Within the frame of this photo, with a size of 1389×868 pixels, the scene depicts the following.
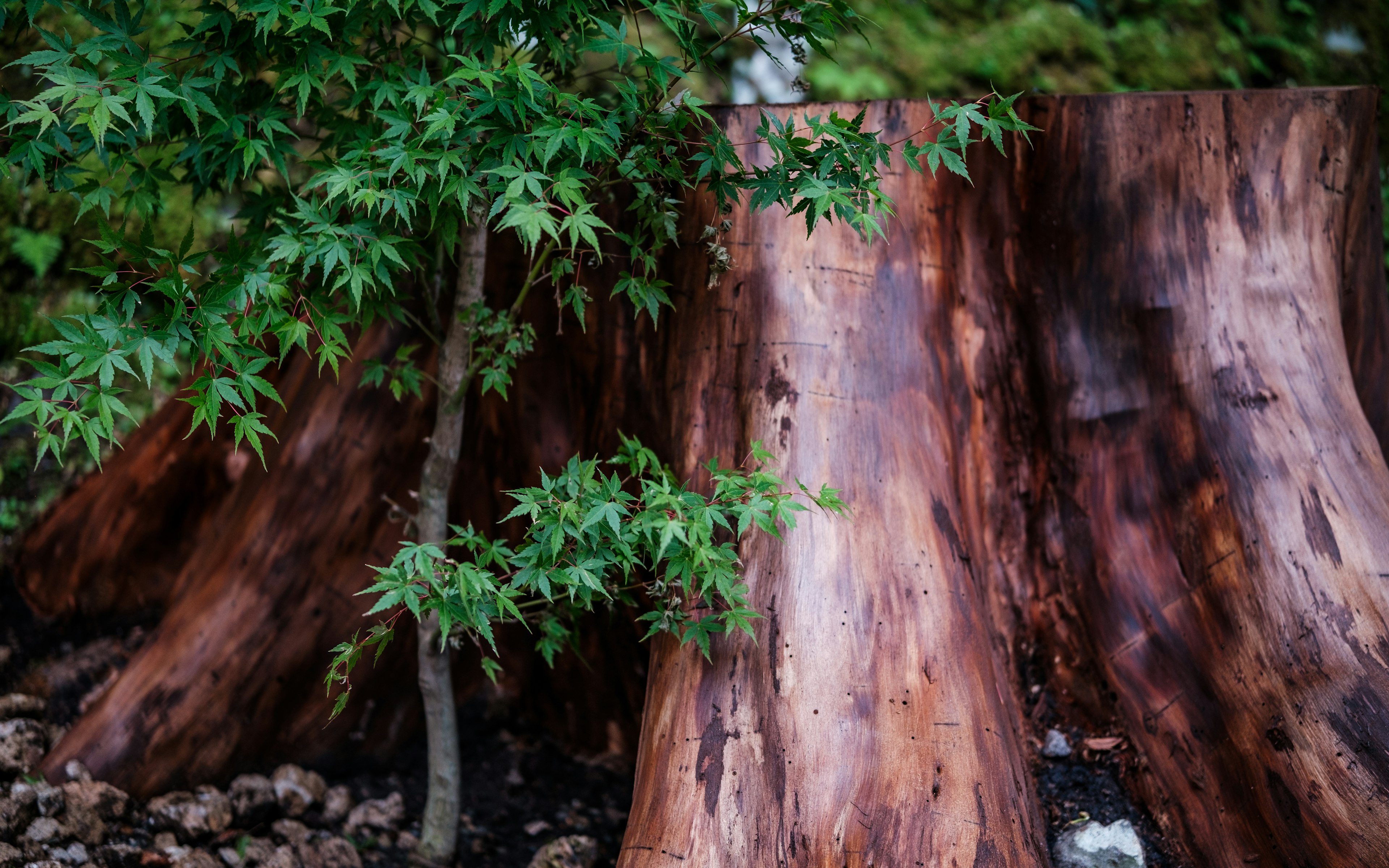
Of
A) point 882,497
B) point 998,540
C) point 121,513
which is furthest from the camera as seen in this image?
point 121,513

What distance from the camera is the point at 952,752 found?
190 cm

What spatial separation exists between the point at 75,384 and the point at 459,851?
185 cm

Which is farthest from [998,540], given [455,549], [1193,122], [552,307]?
[455,549]

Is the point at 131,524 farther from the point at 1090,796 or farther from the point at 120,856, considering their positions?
the point at 1090,796

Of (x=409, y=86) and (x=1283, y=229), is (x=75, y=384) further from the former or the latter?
(x=1283, y=229)

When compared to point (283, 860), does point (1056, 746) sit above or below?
above

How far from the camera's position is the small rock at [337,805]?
275 cm

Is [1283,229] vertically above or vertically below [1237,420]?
above

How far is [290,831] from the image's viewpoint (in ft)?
8.64

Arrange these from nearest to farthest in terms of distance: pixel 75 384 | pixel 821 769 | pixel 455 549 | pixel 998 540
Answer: pixel 75 384, pixel 821 769, pixel 998 540, pixel 455 549

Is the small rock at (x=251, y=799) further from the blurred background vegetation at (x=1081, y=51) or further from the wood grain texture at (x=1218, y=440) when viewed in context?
the blurred background vegetation at (x=1081, y=51)

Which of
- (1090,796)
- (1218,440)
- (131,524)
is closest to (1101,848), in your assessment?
(1090,796)

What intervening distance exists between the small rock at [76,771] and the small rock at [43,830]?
195 mm

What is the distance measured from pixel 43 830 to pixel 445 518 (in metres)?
1.34
